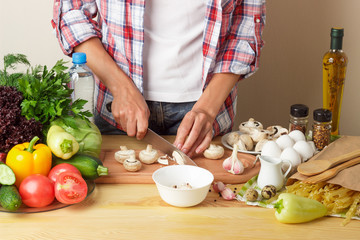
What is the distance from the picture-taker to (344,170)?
1.29 meters

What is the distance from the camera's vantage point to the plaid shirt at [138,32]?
177 cm

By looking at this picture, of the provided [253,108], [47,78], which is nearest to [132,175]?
[47,78]

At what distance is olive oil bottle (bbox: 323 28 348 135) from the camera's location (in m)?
1.72

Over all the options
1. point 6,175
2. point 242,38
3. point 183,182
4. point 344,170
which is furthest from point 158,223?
point 242,38

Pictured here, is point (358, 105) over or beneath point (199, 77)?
beneath

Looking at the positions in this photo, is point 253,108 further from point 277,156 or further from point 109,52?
point 277,156

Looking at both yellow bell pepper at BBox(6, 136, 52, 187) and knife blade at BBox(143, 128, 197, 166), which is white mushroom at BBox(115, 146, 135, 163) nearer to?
knife blade at BBox(143, 128, 197, 166)

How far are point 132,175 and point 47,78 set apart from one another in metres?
0.40

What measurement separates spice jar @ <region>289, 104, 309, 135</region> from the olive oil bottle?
0.22 metres

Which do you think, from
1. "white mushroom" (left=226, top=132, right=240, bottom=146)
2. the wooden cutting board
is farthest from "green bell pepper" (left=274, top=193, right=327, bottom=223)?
"white mushroom" (left=226, top=132, right=240, bottom=146)

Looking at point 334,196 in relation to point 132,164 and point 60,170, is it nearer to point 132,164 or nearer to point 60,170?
point 132,164

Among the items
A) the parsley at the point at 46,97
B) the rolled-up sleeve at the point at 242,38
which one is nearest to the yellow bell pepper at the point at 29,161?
the parsley at the point at 46,97

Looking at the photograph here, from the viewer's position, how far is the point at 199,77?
188cm

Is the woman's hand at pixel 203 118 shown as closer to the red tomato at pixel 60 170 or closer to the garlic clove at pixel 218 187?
the garlic clove at pixel 218 187
